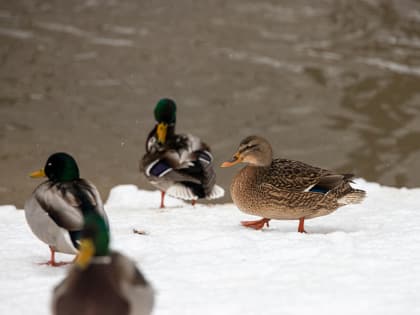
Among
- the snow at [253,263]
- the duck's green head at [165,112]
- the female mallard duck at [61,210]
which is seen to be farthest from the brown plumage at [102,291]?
the duck's green head at [165,112]

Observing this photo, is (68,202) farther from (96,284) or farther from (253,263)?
(96,284)

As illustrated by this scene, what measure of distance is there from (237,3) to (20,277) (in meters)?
14.4

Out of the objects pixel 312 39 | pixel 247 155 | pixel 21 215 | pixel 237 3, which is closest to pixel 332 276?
pixel 247 155

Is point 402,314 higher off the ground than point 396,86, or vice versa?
point 396,86

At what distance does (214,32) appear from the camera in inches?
650

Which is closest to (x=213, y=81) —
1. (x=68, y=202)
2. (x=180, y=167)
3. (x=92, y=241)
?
(x=180, y=167)

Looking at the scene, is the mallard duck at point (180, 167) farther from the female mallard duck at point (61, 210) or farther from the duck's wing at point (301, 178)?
the female mallard duck at point (61, 210)

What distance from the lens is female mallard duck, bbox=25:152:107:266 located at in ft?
16.1

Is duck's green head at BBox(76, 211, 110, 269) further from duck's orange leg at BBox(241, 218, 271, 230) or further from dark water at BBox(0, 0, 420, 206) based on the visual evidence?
dark water at BBox(0, 0, 420, 206)

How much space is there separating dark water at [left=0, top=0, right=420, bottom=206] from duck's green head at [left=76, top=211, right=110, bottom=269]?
5042 millimetres

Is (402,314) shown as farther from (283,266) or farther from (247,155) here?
(247,155)

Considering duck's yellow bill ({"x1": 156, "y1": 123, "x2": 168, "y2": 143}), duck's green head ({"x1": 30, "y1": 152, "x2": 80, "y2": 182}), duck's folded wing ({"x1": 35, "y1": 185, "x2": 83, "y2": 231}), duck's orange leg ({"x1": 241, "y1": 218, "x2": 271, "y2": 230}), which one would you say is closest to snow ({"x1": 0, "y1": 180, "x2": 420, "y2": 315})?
duck's orange leg ({"x1": 241, "y1": 218, "x2": 271, "y2": 230})

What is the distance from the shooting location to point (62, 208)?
495 centimetres

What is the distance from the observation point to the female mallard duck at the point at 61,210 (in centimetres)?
491
